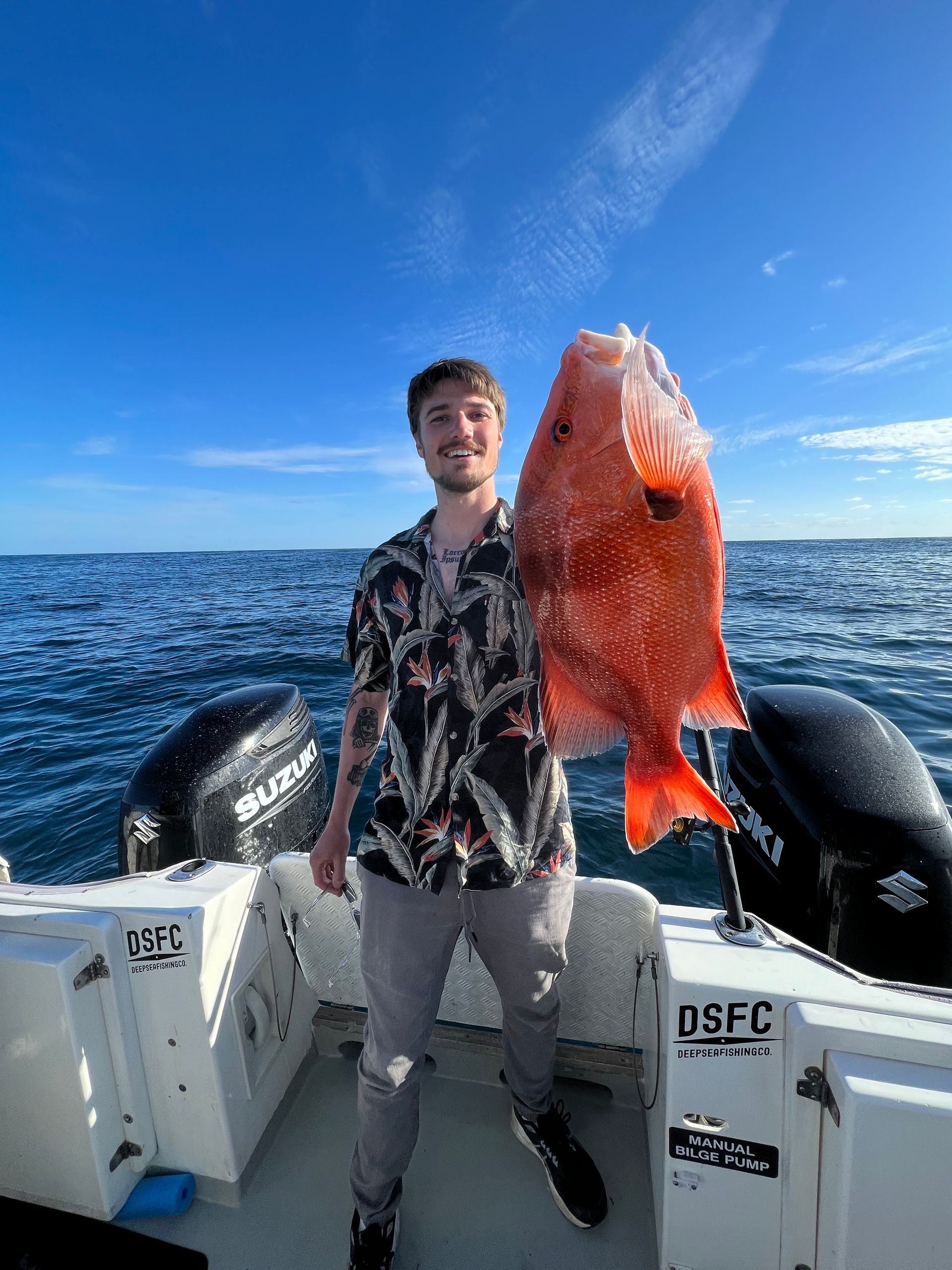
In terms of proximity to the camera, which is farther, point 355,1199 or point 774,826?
point 774,826

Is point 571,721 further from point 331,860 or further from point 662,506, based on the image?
point 331,860

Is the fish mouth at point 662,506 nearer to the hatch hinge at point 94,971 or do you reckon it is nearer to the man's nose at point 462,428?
the man's nose at point 462,428

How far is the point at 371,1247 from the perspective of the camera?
1.70m

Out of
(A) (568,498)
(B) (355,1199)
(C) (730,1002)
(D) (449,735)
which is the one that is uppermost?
(A) (568,498)

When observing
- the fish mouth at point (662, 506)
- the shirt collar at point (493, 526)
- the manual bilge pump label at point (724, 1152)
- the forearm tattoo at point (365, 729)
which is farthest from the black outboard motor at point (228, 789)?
the fish mouth at point (662, 506)

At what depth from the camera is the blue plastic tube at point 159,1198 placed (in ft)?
6.15

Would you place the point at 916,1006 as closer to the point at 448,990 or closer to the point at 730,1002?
the point at 730,1002

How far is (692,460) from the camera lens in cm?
107

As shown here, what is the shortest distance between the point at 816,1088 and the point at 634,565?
1.30m

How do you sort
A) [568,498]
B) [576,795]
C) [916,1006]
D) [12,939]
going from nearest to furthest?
1. [568,498]
2. [916,1006]
3. [12,939]
4. [576,795]

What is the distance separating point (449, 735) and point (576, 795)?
4.26 meters

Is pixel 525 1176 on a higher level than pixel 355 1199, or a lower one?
lower

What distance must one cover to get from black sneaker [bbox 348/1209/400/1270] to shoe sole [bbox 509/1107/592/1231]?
0.50 metres

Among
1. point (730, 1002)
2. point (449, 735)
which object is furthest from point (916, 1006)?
point (449, 735)
